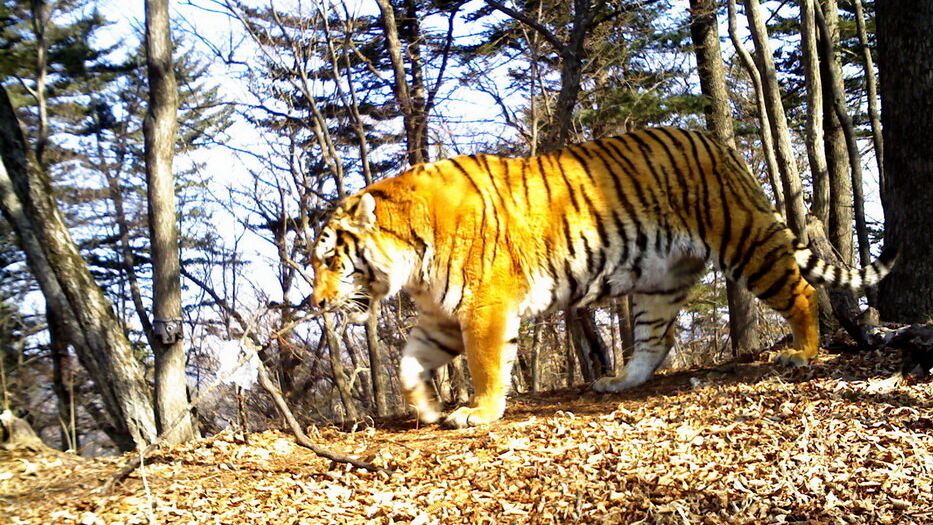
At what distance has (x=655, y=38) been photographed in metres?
11.5

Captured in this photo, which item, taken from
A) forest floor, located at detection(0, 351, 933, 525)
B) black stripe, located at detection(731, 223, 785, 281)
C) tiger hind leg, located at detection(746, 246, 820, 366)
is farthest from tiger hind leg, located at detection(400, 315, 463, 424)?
tiger hind leg, located at detection(746, 246, 820, 366)

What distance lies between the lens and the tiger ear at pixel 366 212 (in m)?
5.46

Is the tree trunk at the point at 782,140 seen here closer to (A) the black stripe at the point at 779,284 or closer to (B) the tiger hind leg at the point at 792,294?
(B) the tiger hind leg at the point at 792,294

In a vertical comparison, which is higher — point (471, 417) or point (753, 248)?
point (753, 248)

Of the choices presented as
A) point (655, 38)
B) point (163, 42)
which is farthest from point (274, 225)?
point (163, 42)

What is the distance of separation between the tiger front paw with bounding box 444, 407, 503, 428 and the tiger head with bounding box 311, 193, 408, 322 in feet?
3.34

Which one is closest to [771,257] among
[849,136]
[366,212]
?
[366,212]

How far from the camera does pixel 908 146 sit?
6.09 m

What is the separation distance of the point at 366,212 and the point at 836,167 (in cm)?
710

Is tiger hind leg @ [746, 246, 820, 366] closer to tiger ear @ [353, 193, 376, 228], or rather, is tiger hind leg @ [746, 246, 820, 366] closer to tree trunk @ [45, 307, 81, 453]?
tiger ear @ [353, 193, 376, 228]

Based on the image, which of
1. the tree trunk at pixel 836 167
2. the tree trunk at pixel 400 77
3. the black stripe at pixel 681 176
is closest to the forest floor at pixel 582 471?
the black stripe at pixel 681 176

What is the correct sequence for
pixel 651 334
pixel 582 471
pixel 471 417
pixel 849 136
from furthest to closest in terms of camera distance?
pixel 849 136
pixel 651 334
pixel 471 417
pixel 582 471

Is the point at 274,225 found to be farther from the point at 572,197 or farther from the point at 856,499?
the point at 856,499

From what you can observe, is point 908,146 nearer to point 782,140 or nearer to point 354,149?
point 782,140
